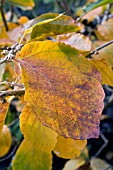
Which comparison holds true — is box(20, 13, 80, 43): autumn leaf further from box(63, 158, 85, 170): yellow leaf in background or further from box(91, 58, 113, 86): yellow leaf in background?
box(63, 158, 85, 170): yellow leaf in background

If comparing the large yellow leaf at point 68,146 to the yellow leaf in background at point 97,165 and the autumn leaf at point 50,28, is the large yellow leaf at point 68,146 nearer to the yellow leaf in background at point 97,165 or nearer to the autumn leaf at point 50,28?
the autumn leaf at point 50,28

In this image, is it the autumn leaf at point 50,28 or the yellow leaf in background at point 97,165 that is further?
the yellow leaf in background at point 97,165

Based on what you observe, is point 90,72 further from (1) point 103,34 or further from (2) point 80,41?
(1) point 103,34

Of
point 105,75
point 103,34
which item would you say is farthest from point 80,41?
point 103,34

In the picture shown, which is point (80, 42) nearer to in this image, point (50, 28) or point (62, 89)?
point (50, 28)

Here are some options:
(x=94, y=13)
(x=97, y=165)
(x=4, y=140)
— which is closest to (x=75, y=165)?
(x=97, y=165)

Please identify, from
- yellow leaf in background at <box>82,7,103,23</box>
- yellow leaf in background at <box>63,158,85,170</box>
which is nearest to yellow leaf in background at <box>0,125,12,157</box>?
yellow leaf in background at <box>63,158,85,170</box>

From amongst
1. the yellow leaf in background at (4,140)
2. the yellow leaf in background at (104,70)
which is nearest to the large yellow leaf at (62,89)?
the yellow leaf in background at (104,70)
